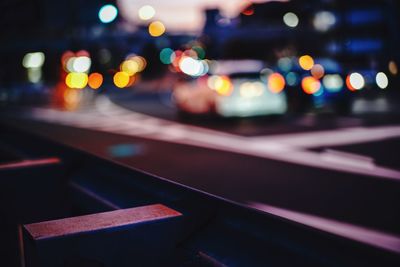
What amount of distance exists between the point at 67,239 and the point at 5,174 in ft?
7.50

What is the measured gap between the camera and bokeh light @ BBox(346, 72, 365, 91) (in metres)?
21.6

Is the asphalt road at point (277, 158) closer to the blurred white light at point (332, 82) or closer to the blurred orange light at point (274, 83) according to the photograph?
the blurred orange light at point (274, 83)

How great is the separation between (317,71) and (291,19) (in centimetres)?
6983

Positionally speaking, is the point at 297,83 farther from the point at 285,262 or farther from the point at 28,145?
the point at 285,262

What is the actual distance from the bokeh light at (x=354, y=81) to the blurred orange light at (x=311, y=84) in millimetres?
1097

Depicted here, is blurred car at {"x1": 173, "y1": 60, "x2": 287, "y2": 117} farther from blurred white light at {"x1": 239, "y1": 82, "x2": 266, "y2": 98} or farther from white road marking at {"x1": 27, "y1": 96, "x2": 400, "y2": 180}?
white road marking at {"x1": 27, "y1": 96, "x2": 400, "y2": 180}

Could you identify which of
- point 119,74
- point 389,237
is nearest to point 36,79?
point 119,74

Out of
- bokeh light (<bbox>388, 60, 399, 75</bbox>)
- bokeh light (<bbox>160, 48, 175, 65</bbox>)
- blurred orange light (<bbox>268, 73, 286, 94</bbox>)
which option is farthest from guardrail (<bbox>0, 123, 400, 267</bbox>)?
bokeh light (<bbox>160, 48, 175, 65</bbox>)

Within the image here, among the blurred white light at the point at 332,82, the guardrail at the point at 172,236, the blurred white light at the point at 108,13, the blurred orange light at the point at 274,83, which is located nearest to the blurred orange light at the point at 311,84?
the blurred white light at the point at 332,82

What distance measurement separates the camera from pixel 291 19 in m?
89.1

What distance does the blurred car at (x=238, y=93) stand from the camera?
1800cm

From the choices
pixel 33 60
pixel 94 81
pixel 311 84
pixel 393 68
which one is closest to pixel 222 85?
pixel 311 84

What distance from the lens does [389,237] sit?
603cm

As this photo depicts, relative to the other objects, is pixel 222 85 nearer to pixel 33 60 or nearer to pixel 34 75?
pixel 33 60
